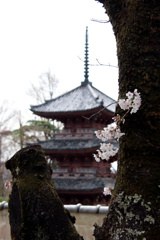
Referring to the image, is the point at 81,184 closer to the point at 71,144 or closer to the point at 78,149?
the point at 78,149

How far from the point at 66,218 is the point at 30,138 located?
2348 cm

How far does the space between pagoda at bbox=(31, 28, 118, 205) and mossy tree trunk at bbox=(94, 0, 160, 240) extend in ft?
35.6

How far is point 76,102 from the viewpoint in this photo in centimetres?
1497

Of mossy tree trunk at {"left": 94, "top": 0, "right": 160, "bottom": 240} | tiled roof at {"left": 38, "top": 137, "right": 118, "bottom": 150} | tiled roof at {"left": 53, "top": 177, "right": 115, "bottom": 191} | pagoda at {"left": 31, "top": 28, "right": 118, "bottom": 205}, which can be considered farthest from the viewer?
tiled roof at {"left": 38, "top": 137, "right": 118, "bottom": 150}

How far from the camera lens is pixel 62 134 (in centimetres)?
1523

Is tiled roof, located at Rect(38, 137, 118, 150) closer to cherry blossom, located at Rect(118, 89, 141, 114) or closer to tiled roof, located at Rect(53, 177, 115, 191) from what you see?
tiled roof, located at Rect(53, 177, 115, 191)

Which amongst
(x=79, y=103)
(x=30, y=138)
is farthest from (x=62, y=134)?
(x=30, y=138)

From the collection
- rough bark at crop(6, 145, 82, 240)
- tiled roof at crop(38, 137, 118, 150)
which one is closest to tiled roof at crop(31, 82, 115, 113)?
tiled roof at crop(38, 137, 118, 150)

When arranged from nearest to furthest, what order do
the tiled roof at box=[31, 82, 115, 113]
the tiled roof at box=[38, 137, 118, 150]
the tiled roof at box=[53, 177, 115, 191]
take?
the tiled roof at box=[53, 177, 115, 191] < the tiled roof at box=[38, 137, 118, 150] < the tiled roof at box=[31, 82, 115, 113]

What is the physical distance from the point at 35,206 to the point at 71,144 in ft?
40.3

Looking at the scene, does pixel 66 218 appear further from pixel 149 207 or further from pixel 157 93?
pixel 157 93

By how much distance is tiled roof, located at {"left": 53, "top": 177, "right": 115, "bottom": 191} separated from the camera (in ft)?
42.7

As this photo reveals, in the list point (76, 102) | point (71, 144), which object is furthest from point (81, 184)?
point (76, 102)

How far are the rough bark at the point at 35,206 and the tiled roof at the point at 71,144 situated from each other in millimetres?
10827
